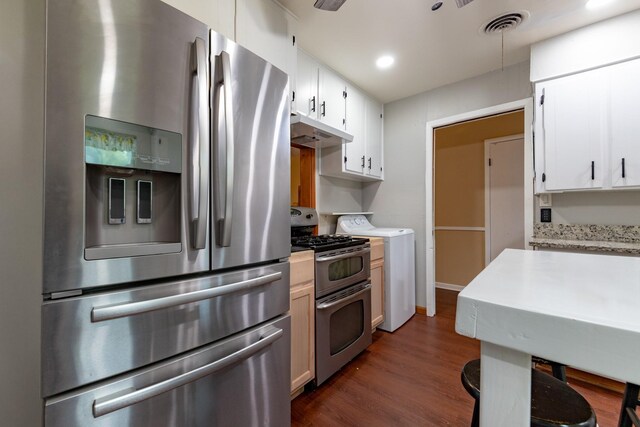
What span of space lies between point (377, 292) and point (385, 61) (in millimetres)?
2123

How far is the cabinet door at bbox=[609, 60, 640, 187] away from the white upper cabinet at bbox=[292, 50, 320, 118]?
2.17 m

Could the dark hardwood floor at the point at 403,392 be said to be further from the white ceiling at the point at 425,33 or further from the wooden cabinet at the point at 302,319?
the white ceiling at the point at 425,33

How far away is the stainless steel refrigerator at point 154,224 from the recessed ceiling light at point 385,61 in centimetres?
162

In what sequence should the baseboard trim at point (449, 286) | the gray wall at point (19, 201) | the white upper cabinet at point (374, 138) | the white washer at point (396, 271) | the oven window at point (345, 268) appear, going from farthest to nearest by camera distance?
the baseboard trim at point (449, 286)
the white upper cabinet at point (374, 138)
the white washer at point (396, 271)
the oven window at point (345, 268)
the gray wall at point (19, 201)

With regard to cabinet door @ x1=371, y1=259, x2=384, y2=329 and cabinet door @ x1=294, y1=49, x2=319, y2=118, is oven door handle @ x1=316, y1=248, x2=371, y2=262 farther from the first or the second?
cabinet door @ x1=294, y1=49, x2=319, y2=118

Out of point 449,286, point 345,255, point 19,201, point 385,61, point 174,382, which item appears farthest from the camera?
point 449,286

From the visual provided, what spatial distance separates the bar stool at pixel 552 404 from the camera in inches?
28.6

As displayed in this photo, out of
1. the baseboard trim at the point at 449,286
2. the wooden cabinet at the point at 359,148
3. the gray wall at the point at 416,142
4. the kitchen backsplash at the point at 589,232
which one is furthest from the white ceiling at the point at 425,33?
the baseboard trim at the point at 449,286

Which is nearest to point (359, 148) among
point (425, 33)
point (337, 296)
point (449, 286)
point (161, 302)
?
point (425, 33)

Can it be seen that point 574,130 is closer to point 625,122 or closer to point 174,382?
point 625,122

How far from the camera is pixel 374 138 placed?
10.6 ft

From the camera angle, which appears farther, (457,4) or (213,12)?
(457,4)

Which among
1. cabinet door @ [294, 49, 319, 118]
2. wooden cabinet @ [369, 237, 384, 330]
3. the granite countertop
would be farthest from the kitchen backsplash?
cabinet door @ [294, 49, 319, 118]

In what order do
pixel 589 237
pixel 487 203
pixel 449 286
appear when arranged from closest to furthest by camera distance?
pixel 589 237 → pixel 487 203 → pixel 449 286
